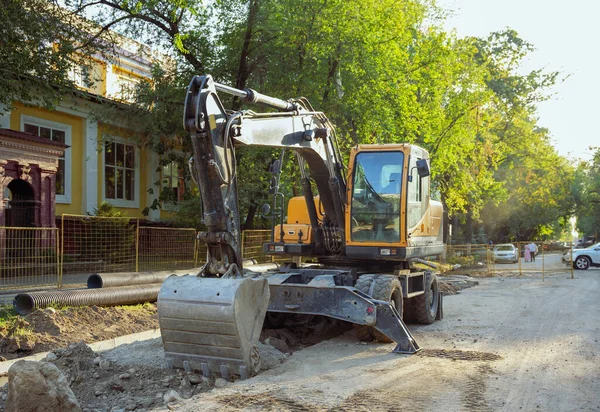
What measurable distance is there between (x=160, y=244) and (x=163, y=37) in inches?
323

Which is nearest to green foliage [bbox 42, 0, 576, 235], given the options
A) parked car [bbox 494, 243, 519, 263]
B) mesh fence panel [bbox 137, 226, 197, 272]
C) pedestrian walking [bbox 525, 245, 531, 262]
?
mesh fence panel [bbox 137, 226, 197, 272]

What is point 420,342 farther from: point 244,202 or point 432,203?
point 244,202

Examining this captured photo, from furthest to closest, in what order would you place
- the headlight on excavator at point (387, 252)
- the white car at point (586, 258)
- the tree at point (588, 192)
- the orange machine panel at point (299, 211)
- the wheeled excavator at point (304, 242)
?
the tree at point (588, 192)
the white car at point (586, 258)
the orange machine panel at point (299, 211)
the headlight on excavator at point (387, 252)
the wheeled excavator at point (304, 242)

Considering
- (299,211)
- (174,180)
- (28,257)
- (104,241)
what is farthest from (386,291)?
(174,180)

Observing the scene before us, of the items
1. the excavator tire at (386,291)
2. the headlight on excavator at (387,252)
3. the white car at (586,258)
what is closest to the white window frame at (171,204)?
the headlight on excavator at (387,252)

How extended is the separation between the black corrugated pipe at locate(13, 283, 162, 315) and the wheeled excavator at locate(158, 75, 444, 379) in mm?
2888

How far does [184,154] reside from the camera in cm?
2448

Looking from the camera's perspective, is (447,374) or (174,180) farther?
(174,180)

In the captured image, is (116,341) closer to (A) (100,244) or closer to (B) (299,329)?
(B) (299,329)

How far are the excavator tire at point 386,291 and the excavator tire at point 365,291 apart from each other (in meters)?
0.08

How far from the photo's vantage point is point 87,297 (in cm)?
1069

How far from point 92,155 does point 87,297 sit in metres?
13.7

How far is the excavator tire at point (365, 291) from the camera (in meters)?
9.22

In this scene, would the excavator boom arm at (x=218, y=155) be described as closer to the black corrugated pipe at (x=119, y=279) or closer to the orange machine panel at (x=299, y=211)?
the orange machine panel at (x=299, y=211)
